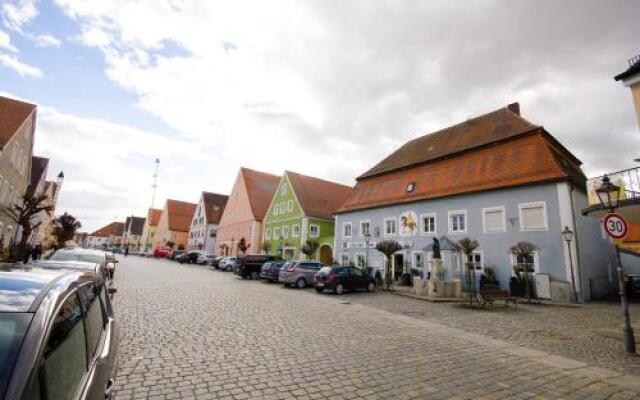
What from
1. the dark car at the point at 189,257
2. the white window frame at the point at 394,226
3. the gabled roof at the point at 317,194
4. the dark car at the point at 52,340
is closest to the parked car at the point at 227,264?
the gabled roof at the point at 317,194

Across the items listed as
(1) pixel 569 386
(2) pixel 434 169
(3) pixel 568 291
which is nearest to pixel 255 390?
(1) pixel 569 386

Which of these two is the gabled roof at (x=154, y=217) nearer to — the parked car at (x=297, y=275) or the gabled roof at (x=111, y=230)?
the gabled roof at (x=111, y=230)

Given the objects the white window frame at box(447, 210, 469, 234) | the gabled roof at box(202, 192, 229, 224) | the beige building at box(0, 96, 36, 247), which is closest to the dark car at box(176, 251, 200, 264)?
the gabled roof at box(202, 192, 229, 224)

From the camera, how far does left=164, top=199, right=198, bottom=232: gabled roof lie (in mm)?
77375

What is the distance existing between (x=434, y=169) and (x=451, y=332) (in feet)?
63.9

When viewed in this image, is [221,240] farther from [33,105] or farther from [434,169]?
[434,169]

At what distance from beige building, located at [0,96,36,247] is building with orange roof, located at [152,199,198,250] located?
46.4 meters

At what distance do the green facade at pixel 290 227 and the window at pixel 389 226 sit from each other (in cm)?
858

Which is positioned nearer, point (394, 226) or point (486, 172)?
point (486, 172)

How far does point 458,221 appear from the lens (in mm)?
24219

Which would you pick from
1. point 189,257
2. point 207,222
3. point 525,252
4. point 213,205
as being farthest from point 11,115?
point 213,205

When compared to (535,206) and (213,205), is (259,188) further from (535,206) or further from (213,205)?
(535,206)

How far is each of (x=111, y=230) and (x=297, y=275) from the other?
137 m

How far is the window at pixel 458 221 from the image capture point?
23.7m
